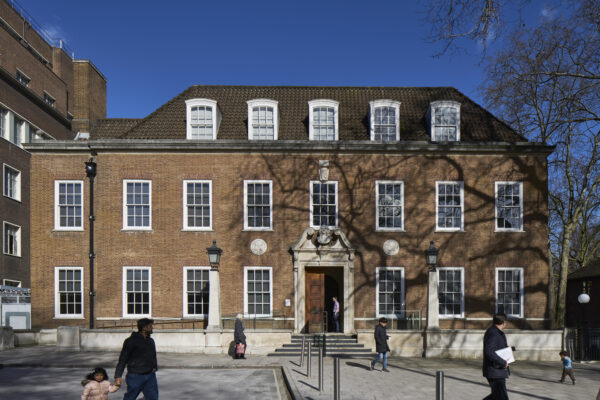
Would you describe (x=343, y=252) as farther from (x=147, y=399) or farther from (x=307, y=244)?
(x=147, y=399)

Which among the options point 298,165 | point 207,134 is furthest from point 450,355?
point 207,134

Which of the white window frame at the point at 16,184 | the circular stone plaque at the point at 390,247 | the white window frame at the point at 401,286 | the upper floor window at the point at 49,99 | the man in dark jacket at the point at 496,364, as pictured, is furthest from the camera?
the upper floor window at the point at 49,99

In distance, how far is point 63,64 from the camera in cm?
4319

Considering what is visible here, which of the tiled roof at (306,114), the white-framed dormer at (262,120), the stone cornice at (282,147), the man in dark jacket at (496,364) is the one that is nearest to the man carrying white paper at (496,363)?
the man in dark jacket at (496,364)

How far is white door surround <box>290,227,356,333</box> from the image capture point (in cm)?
2225

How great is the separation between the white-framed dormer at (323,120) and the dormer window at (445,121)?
427 cm

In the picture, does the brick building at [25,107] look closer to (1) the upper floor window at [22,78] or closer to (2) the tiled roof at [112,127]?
(1) the upper floor window at [22,78]

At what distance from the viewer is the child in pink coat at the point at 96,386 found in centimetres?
744

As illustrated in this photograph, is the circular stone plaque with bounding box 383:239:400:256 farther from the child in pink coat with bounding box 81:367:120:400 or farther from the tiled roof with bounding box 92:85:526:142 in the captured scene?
the child in pink coat with bounding box 81:367:120:400

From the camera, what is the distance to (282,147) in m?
22.8

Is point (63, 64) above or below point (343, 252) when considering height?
above

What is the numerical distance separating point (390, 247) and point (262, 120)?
785 cm

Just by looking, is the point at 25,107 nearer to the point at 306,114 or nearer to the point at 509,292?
the point at 306,114

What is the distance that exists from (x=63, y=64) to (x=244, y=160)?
27854mm
